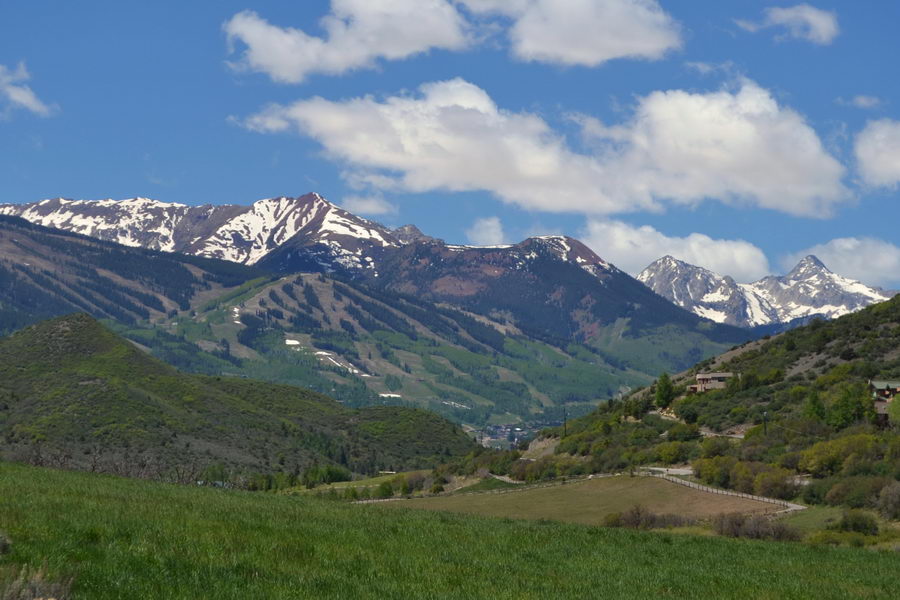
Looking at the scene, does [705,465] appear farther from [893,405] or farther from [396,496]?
[396,496]

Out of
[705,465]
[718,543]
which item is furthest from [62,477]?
[705,465]

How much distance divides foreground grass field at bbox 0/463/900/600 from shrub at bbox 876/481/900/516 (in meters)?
37.1

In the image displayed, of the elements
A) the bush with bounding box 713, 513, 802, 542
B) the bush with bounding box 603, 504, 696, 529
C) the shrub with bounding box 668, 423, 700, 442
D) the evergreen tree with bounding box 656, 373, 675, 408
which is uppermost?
the evergreen tree with bounding box 656, 373, 675, 408

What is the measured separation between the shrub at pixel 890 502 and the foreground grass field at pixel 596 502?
10148mm

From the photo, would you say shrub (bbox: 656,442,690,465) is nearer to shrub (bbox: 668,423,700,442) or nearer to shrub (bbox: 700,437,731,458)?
shrub (bbox: 700,437,731,458)

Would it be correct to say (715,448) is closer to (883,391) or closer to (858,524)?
(883,391)

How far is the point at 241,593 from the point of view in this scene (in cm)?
2334

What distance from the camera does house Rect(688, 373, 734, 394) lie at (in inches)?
7329

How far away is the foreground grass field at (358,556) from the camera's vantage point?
24844mm

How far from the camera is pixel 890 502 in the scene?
8219cm

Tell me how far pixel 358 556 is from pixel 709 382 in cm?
16720

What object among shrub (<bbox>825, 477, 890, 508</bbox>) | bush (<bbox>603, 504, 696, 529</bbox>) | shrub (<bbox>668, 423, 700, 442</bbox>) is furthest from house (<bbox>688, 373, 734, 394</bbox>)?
bush (<bbox>603, 504, 696, 529</bbox>)

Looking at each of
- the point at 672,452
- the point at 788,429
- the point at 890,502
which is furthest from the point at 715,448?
the point at 890,502

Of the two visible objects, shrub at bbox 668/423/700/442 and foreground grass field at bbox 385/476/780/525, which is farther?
shrub at bbox 668/423/700/442
